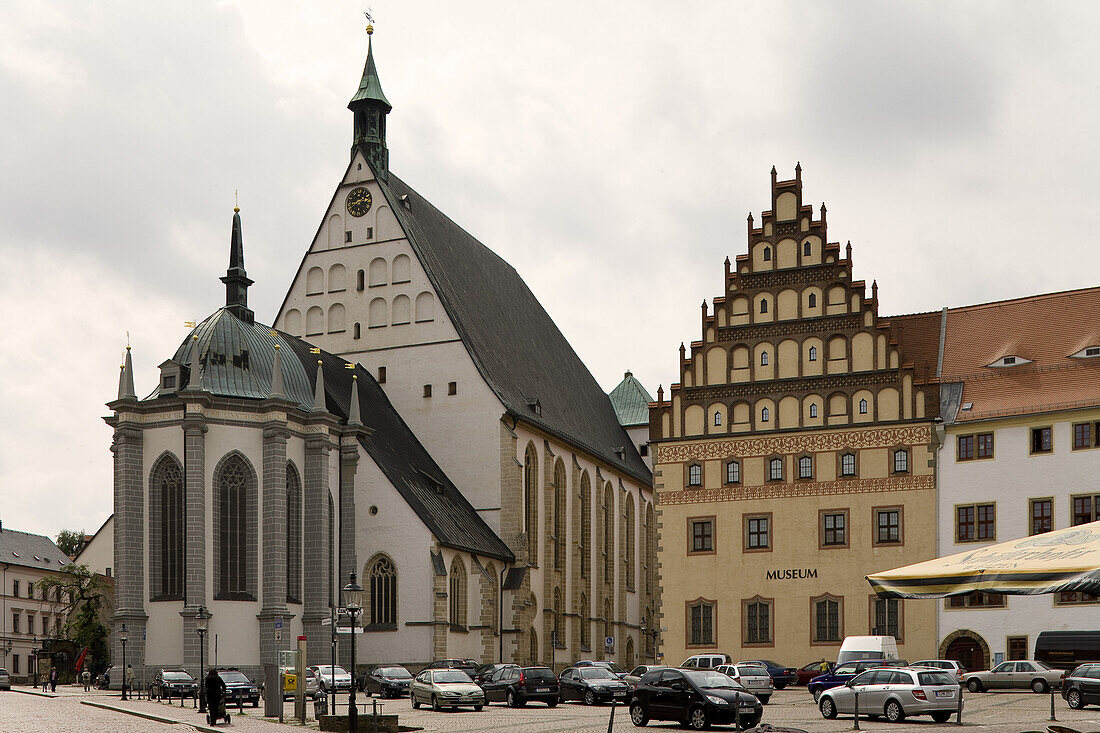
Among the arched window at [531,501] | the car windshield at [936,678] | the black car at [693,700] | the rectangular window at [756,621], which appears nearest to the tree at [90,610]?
the arched window at [531,501]

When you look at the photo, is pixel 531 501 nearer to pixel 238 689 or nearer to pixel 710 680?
pixel 238 689

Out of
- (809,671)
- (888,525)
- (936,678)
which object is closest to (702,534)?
(809,671)

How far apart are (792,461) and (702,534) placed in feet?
15.6

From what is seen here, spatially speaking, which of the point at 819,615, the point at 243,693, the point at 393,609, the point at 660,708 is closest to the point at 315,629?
the point at 393,609

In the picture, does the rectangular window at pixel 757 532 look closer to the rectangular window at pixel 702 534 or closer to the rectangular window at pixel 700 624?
the rectangular window at pixel 702 534

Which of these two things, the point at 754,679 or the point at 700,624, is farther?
the point at 700,624

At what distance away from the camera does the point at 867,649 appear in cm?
4519

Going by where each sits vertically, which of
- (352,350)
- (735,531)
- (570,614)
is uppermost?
(352,350)

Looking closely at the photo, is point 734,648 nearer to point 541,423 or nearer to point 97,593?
point 541,423

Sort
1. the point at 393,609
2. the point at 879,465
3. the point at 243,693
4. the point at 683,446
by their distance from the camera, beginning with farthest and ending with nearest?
the point at 393,609 < the point at 683,446 < the point at 879,465 < the point at 243,693

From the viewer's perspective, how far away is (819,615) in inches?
2041

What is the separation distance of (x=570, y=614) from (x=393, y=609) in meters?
15.0

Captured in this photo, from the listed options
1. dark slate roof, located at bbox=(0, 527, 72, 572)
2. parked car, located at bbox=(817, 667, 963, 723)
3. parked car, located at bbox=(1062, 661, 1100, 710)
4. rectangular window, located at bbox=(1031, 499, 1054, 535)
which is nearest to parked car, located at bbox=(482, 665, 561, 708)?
parked car, located at bbox=(817, 667, 963, 723)

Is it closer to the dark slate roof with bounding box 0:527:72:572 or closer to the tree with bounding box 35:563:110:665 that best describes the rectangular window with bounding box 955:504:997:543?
the tree with bounding box 35:563:110:665
